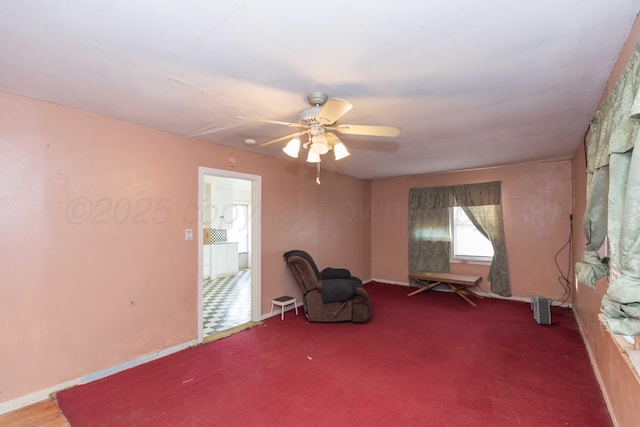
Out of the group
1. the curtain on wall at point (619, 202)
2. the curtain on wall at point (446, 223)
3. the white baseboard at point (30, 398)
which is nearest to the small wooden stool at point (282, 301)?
the white baseboard at point (30, 398)

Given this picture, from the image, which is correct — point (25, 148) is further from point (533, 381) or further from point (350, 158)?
point (533, 381)

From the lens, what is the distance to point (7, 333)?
216cm

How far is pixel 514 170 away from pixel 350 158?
282 cm

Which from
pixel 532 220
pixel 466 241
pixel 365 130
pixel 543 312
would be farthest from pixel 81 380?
pixel 532 220

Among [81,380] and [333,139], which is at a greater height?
[333,139]

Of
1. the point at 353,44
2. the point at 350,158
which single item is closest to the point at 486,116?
the point at 353,44

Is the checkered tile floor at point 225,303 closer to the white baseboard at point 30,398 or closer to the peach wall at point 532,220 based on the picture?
the white baseboard at point 30,398

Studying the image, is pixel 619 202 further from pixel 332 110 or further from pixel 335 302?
pixel 335 302

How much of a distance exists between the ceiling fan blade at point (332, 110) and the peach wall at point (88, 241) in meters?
1.94

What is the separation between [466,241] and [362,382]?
392 cm

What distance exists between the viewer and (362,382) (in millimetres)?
2479

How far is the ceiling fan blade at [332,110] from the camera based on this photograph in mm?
1732

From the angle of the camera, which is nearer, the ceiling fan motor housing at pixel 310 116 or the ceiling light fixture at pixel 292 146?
the ceiling fan motor housing at pixel 310 116

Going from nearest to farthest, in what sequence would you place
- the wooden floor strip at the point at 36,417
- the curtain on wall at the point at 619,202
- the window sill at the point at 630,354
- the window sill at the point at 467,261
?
the curtain on wall at the point at 619,202 < the window sill at the point at 630,354 < the wooden floor strip at the point at 36,417 < the window sill at the point at 467,261
